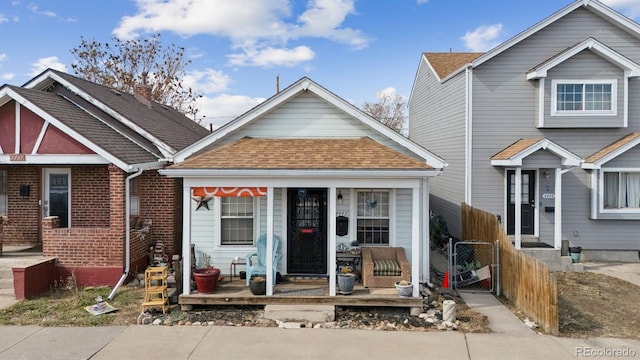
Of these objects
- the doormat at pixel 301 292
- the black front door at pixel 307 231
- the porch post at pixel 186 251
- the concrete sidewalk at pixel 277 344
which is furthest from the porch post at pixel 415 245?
the porch post at pixel 186 251

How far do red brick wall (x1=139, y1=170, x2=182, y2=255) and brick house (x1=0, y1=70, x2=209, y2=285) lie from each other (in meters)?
0.03

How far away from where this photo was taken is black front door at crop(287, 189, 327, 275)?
1063 centimetres

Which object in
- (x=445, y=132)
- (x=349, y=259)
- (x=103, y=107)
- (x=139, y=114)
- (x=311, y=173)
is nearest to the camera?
(x=311, y=173)

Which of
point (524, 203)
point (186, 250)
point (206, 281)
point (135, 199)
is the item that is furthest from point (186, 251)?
point (524, 203)

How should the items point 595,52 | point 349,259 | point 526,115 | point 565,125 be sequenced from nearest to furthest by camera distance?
point 349,259 < point 595,52 < point 565,125 < point 526,115

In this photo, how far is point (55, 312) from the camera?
8805 millimetres

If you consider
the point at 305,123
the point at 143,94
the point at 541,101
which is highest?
the point at 143,94

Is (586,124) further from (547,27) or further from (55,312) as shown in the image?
(55,312)

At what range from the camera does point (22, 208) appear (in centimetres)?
1241

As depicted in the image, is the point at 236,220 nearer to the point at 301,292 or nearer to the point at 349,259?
the point at 301,292

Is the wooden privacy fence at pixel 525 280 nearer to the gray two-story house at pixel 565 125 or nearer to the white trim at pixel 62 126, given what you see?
the gray two-story house at pixel 565 125

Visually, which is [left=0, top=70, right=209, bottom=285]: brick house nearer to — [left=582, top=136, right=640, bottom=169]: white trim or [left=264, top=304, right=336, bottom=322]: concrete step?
[left=264, top=304, right=336, bottom=322]: concrete step

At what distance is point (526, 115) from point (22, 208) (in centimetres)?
1536

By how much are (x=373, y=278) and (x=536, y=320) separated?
10.5ft
